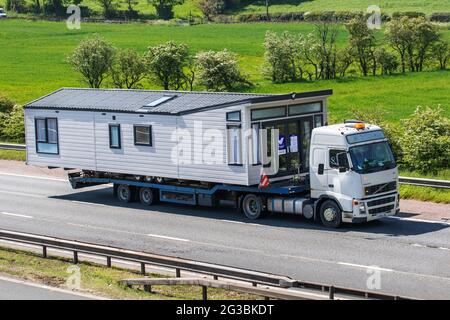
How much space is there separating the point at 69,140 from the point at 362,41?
38.8 metres

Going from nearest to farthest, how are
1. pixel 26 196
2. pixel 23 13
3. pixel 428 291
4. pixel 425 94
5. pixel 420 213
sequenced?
pixel 428 291 < pixel 420 213 < pixel 26 196 < pixel 425 94 < pixel 23 13

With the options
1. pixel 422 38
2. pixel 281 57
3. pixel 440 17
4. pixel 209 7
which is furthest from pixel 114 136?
pixel 209 7

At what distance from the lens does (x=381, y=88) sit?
200 feet

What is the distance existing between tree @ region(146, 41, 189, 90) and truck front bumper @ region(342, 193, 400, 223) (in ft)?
110

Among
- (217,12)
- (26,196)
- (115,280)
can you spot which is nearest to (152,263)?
(115,280)

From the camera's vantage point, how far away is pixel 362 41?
67625mm

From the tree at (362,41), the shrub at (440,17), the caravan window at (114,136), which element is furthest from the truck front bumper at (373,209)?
the shrub at (440,17)

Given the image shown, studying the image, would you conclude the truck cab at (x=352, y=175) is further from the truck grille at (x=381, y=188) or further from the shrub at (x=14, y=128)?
the shrub at (x=14, y=128)

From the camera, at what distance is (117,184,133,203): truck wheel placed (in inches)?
1232

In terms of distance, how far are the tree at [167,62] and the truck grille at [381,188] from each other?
3345 cm

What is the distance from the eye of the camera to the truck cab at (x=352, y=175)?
25625 millimetres

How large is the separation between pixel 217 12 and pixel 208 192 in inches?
3910

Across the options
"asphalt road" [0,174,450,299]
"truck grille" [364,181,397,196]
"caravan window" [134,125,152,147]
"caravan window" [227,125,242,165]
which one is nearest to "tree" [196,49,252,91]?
"asphalt road" [0,174,450,299]

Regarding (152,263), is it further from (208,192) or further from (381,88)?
(381,88)
